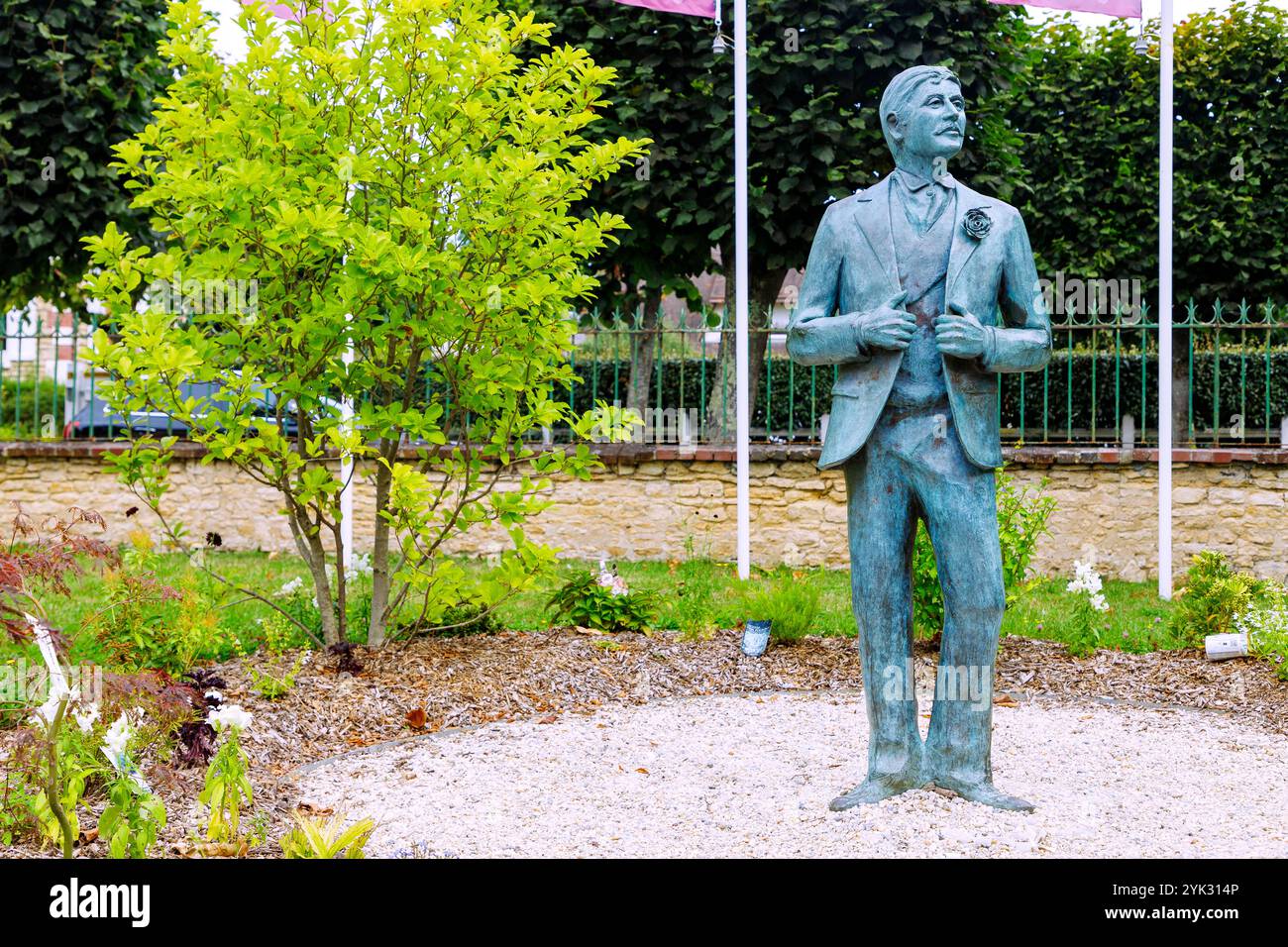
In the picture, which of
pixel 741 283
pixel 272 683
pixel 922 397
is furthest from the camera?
pixel 741 283

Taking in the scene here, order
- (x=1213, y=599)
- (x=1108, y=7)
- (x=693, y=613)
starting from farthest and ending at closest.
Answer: (x=1108, y=7) → (x=693, y=613) → (x=1213, y=599)

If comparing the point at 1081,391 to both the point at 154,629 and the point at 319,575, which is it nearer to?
the point at 319,575

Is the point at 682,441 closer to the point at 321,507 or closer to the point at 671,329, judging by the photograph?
the point at 671,329

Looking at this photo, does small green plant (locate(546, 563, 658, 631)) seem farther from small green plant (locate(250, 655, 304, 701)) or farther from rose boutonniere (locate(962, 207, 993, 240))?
rose boutonniere (locate(962, 207, 993, 240))

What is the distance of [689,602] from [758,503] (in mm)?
3324

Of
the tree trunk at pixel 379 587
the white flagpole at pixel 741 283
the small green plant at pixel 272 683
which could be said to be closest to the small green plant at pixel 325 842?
the small green plant at pixel 272 683

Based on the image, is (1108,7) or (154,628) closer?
(154,628)

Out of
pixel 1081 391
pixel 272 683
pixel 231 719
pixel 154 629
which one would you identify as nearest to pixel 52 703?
pixel 231 719

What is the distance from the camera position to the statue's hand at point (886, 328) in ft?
13.8

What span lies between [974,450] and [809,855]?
1408 millimetres

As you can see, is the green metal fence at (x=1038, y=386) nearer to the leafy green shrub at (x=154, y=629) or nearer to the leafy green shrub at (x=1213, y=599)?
the leafy green shrub at (x=1213, y=599)

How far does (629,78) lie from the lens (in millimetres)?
11570

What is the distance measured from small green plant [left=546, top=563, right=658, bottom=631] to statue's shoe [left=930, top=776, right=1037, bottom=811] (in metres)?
3.43

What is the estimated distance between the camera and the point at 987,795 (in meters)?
4.36
